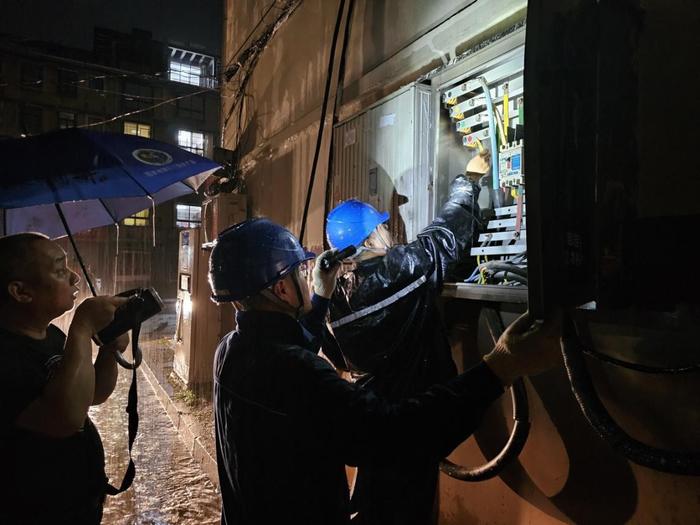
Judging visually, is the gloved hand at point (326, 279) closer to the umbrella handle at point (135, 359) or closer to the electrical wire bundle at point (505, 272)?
the electrical wire bundle at point (505, 272)

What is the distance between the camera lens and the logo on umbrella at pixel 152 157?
2783mm

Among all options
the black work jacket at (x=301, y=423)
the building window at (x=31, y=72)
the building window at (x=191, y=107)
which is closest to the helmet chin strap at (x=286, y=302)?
the black work jacket at (x=301, y=423)

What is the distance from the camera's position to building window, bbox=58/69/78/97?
25094mm

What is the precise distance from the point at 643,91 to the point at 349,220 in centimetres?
192

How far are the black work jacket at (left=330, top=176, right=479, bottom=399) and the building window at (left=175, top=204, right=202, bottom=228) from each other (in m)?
→ 26.9

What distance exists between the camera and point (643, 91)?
6.02 ft

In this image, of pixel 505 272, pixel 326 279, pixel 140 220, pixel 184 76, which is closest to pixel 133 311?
pixel 326 279

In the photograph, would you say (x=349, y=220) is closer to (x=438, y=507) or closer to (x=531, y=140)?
(x=531, y=140)

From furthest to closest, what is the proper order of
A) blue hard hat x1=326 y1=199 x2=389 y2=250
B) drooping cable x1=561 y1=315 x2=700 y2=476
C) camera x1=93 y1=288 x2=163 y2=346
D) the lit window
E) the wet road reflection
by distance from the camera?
the lit window < the wet road reflection < blue hard hat x1=326 y1=199 x2=389 y2=250 < camera x1=93 y1=288 x2=163 y2=346 < drooping cable x1=561 y1=315 x2=700 y2=476

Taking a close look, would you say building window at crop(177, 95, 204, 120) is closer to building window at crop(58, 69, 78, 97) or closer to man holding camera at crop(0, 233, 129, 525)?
building window at crop(58, 69, 78, 97)

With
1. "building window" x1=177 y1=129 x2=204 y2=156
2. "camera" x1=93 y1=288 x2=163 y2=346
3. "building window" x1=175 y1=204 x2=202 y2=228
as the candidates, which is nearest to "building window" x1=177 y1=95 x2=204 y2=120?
"building window" x1=177 y1=129 x2=204 y2=156

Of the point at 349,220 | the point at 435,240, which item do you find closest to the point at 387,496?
the point at 435,240

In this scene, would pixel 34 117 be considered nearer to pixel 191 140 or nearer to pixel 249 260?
pixel 191 140

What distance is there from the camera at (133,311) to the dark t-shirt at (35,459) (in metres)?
0.27
